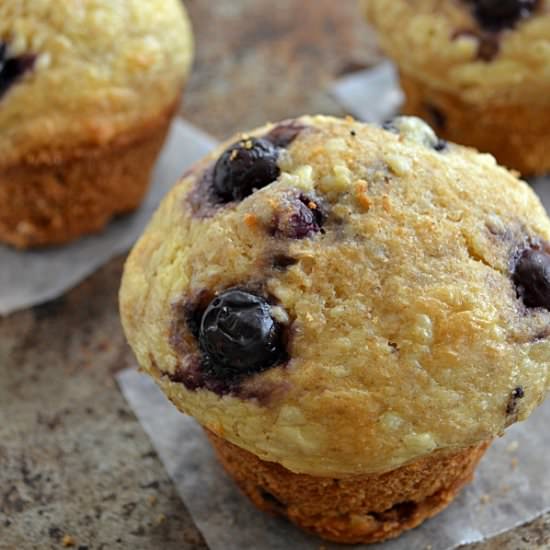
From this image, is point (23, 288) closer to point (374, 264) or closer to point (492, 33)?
point (374, 264)

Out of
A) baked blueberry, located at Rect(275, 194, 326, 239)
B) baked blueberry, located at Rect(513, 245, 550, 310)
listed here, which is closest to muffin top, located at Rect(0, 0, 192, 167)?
baked blueberry, located at Rect(275, 194, 326, 239)

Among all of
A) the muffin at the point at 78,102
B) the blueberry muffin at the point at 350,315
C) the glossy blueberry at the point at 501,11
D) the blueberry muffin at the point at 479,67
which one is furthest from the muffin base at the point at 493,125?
the blueberry muffin at the point at 350,315

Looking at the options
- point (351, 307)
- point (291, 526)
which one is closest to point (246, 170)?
point (351, 307)

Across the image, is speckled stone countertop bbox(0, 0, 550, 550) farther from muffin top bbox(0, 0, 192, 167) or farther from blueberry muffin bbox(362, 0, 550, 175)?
blueberry muffin bbox(362, 0, 550, 175)

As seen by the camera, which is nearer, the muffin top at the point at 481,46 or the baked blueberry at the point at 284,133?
the baked blueberry at the point at 284,133

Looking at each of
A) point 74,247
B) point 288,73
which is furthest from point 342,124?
point 288,73

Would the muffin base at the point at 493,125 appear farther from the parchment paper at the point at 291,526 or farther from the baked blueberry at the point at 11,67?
the baked blueberry at the point at 11,67

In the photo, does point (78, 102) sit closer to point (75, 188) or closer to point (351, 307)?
point (75, 188)
